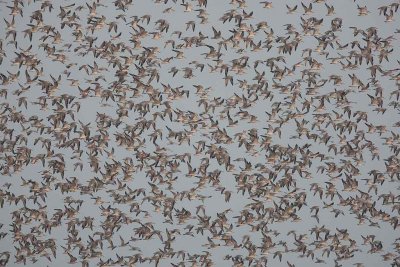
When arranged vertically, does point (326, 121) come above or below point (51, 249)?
above

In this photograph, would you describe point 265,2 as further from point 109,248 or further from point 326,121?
point 109,248

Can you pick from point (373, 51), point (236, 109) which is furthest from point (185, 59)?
point (373, 51)

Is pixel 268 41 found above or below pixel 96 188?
above

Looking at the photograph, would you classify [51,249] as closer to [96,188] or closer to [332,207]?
[96,188]

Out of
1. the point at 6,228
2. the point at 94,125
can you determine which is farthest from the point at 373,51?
the point at 6,228

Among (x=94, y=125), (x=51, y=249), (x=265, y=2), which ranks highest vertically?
(x=265, y=2)
